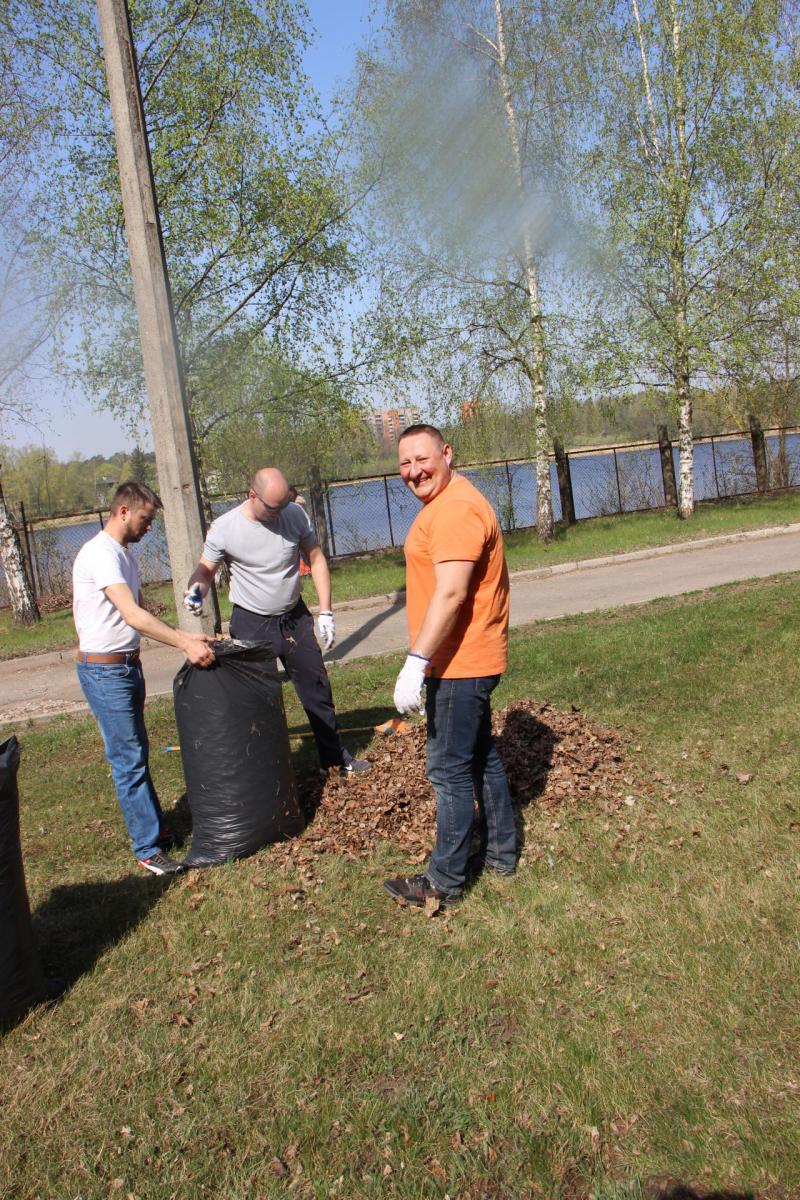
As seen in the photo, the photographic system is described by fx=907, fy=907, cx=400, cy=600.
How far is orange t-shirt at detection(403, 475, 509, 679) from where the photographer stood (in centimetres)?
377

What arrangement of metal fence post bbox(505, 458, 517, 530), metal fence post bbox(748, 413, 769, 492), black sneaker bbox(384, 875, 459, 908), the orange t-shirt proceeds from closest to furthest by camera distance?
the orange t-shirt
black sneaker bbox(384, 875, 459, 908)
metal fence post bbox(505, 458, 517, 530)
metal fence post bbox(748, 413, 769, 492)

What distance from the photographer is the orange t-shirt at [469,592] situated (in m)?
3.77

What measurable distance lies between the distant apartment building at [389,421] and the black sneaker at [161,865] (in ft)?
40.8

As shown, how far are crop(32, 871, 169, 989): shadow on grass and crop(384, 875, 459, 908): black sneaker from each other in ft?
3.89

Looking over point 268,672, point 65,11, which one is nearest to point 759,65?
point 65,11

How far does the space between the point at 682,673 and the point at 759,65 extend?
1505 centimetres

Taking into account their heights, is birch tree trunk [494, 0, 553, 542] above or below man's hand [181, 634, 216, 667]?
above

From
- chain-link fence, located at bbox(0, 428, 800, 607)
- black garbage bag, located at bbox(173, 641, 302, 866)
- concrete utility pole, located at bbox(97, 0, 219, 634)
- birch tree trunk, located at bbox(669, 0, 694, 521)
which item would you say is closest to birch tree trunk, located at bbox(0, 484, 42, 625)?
chain-link fence, located at bbox(0, 428, 800, 607)

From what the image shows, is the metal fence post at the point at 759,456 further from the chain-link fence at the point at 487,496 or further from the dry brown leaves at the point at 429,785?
the dry brown leaves at the point at 429,785

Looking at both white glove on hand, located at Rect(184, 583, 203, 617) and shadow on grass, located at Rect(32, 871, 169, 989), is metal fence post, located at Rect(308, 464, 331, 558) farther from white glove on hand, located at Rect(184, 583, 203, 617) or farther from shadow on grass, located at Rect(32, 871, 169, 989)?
shadow on grass, located at Rect(32, 871, 169, 989)

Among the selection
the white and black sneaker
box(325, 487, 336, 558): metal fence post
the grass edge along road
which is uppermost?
box(325, 487, 336, 558): metal fence post

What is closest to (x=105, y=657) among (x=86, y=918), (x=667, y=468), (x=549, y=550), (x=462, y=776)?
(x=86, y=918)

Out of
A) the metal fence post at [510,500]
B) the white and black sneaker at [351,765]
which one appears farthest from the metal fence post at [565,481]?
the white and black sneaker at [351,765]

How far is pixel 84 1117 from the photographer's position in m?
2.96
